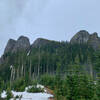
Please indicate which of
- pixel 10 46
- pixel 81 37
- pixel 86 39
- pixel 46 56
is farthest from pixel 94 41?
pixel 10 46

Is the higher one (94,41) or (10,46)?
(10,46)

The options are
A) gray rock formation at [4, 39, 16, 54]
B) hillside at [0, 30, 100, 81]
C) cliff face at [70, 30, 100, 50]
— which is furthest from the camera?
gray rock formation at [4, 39, 16, 54]

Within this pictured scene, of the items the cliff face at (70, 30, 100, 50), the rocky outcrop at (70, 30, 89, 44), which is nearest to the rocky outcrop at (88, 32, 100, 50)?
the cliff face at (70, 30, 100, 50)

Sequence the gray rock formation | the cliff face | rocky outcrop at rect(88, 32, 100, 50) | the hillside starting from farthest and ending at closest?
1. the gray rock formation
2. the cliff face
3. rocky outcrop at rect(88, 32, 100, 50)
4. the hillside

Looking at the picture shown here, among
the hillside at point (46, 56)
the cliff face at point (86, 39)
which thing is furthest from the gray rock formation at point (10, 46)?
the cliff face at point (86, 39)

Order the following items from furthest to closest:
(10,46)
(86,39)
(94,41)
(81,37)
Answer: (10,46)
(81,37)
(86,39)
(94,41)

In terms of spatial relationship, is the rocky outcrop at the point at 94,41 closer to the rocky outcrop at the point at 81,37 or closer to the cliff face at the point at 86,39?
the cliff face at the point at 86,39

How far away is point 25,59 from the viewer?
49.5m

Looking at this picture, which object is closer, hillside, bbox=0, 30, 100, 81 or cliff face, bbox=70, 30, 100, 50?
hillside, bbox=0, 30, 100, 81

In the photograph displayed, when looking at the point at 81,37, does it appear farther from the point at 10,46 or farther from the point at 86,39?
the point at 10,46

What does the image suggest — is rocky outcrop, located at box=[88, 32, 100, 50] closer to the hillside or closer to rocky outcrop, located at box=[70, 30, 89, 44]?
the hillside

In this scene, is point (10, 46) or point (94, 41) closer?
point (94, 41)

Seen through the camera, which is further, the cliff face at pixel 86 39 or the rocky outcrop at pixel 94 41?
the cliff face at pixel 86 39

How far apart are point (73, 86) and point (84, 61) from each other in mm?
40079
